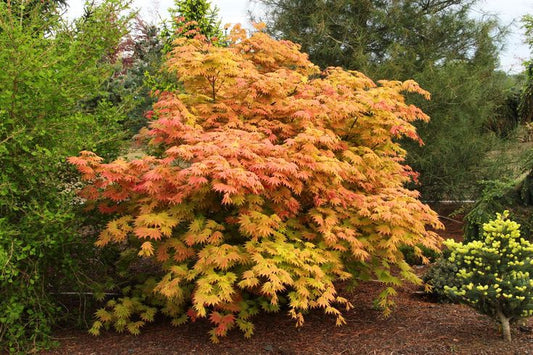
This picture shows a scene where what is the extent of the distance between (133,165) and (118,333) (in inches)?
65.9

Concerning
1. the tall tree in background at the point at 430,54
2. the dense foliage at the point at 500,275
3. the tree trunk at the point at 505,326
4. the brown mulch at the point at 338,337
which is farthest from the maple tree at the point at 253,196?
the tall tree in background at the point at 430,54

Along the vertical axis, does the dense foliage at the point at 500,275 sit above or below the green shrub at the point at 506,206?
below

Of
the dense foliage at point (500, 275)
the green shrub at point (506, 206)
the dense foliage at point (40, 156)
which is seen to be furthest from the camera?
the green shrub at point (506, 206)

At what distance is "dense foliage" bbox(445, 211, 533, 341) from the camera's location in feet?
12.6

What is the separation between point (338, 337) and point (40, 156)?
307 centimetres

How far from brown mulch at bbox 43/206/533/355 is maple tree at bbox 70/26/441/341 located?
0.58ft

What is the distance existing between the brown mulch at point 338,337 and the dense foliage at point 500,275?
32cm

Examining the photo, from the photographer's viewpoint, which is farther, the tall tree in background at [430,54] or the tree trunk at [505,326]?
the tall tree in background at [430,54]

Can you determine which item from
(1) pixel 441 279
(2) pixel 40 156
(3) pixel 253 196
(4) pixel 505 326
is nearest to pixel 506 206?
(1) pixel 441 279

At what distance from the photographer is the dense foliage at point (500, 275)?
12.6ft

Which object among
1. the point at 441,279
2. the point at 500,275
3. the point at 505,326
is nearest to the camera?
the point at 500,275

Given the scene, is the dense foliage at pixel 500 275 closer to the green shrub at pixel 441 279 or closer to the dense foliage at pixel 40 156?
the green shrub at pixel 441 279

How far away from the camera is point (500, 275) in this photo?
399cm

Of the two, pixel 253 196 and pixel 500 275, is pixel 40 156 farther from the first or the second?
pixel 500 275
